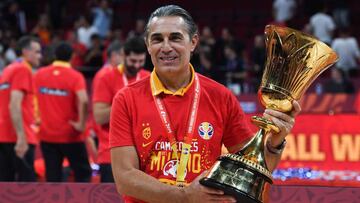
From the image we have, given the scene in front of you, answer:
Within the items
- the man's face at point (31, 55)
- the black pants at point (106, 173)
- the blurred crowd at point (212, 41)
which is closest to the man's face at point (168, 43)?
the black pants at point (106, 173)

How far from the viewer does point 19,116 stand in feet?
30.7

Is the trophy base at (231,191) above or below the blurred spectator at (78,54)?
above

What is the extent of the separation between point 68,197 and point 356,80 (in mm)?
12027

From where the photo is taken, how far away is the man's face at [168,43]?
163 inches

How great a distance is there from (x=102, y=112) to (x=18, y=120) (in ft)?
5.70

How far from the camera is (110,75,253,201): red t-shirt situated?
4.18 m

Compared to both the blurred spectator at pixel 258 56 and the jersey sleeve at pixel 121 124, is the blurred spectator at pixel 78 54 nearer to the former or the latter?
the blurred spectator at pixel 258 56

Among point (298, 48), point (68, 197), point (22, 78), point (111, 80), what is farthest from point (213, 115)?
point (22, 78)

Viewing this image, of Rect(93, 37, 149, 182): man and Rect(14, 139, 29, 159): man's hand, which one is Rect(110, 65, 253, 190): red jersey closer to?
Rect(93, 37, 149, 182): man

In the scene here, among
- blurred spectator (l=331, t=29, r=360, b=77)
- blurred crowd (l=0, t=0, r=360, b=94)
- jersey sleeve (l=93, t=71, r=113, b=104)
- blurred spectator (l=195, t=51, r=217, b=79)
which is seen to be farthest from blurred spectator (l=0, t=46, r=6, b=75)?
jersey sleeve (l=93, t=71, r=113, b=104)

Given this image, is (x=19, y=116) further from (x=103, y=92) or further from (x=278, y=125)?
→ (x=278, y=125)

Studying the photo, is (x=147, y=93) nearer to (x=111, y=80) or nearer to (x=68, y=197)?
(x=68, y=197)

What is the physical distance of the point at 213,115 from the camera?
4289 mm

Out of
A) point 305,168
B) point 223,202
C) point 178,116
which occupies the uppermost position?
point 178,116
